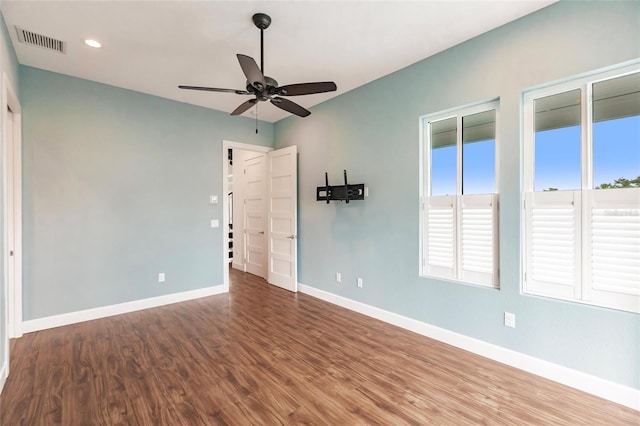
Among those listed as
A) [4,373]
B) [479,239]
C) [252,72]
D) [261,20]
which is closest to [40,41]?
[261,20]

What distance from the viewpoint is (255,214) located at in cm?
600

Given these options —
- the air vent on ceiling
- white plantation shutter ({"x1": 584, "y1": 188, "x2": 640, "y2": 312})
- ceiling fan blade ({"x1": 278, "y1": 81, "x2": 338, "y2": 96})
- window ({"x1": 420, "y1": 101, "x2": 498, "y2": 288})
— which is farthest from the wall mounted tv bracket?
the air vent on ceiling

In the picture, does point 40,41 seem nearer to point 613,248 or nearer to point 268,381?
point 268,381

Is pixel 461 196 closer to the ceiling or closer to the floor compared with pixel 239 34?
closer to the floor

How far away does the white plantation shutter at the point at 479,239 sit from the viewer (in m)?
2.71

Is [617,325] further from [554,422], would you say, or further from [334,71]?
[334,71]

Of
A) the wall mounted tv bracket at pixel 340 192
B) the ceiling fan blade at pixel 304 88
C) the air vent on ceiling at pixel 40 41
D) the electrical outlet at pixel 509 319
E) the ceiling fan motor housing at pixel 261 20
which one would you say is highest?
the air vent on ceiling at pixel 40 41

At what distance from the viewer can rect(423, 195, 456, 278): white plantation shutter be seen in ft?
9.86

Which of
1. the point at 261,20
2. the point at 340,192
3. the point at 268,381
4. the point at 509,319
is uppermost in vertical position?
the point at 261,20

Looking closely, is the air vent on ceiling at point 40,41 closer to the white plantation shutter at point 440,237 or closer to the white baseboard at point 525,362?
the white plantation shutter at point 440,237

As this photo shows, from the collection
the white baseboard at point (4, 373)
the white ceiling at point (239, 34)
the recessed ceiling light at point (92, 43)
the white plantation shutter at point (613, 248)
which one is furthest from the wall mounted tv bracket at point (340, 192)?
the white baseboard at point (4, 373)

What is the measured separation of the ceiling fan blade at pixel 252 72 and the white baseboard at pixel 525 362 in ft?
9.52

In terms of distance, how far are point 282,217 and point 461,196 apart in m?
2.96

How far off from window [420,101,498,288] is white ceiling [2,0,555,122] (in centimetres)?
82
